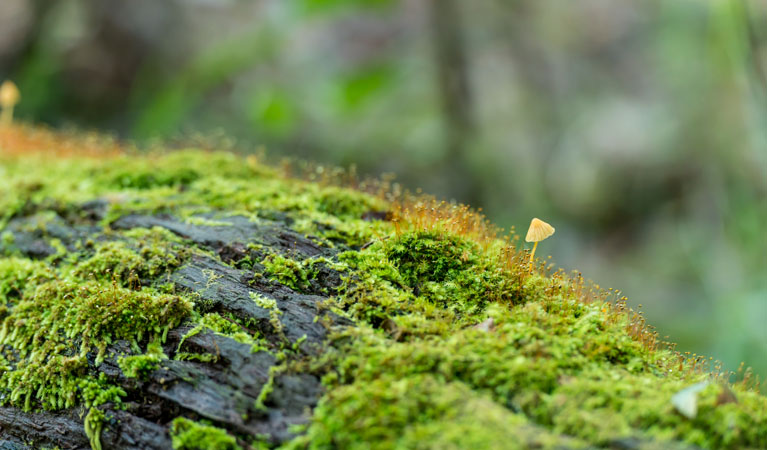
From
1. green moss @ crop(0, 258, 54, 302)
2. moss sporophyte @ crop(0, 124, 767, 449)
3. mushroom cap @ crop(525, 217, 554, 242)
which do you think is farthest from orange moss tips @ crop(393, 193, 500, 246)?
green moss @ crop(0, 258, 54, 302)

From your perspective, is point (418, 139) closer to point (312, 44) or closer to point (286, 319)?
point (312, 44)

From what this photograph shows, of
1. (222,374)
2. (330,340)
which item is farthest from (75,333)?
(330,340)

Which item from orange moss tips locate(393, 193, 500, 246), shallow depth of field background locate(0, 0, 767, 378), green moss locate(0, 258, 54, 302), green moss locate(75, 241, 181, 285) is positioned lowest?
green moss locate(0, 258, 54, 302)

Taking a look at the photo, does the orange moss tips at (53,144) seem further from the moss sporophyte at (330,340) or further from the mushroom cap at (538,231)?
the mushroom cap at (538,231)

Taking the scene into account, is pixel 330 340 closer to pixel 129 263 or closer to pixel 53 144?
pixel 129 263

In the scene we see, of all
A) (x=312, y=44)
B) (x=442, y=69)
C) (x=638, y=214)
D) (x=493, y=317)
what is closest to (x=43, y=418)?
(x=493, y=317)

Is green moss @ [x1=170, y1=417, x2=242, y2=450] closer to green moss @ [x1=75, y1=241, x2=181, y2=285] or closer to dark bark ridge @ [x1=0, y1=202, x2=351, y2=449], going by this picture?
dark bark ridge @ [x1=0, y1=202, x2=351, y2=449]

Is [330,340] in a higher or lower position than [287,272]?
lower
